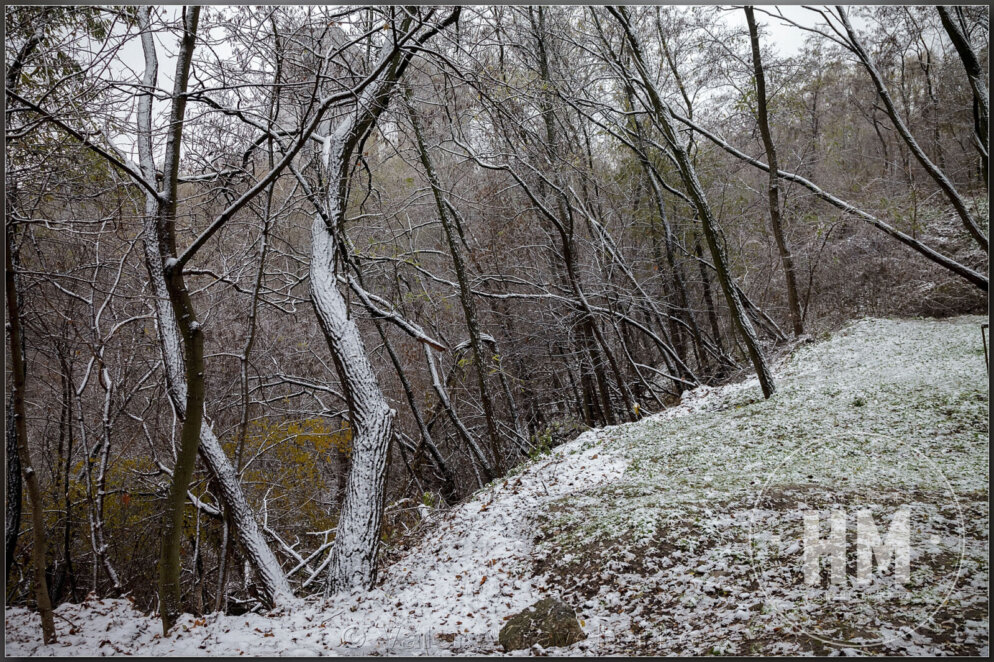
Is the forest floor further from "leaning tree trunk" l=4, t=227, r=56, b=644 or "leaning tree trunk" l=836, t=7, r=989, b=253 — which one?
"leaning tree trunk" l=836, t=7, r=989, b=253

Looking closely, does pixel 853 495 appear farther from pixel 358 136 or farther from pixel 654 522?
pixel 358 136

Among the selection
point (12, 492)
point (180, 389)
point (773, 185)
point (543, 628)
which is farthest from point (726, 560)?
point (773, 185)

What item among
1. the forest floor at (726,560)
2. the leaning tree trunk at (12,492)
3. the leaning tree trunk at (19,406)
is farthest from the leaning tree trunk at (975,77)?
the leaning tree trunk at (12,492)

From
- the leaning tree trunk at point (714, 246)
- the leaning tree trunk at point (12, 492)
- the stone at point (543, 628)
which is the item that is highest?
the leaning tree trunk at point (714, 246)

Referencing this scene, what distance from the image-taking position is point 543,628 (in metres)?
2.56

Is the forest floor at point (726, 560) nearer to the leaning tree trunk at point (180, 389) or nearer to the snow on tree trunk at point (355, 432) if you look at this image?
the snow on tree trunk at point (355, 432)

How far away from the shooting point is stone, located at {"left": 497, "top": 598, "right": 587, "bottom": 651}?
2.48m

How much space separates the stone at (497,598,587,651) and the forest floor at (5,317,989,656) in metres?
0.05

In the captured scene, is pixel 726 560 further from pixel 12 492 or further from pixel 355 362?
pixel 12 492

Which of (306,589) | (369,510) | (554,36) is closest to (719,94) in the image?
(554,36)

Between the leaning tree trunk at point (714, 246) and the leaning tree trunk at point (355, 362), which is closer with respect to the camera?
the leaning tree trunk at point (355, 362)

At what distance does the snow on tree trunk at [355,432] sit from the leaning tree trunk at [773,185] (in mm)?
4308

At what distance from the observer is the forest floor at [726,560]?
2271mm

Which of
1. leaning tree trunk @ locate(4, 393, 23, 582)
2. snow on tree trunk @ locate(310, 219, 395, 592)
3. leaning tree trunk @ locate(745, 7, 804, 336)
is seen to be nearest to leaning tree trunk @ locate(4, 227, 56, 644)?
leaning tree trunk @ locate(4, 393, 23, 582)
